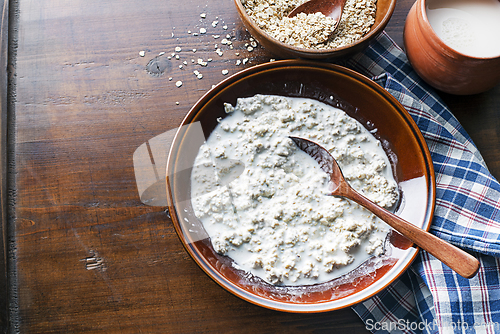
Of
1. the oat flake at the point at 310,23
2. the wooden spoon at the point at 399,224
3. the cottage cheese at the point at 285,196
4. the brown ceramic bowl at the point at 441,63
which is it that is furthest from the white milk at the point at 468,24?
the wooden spoon at the point at 399,224

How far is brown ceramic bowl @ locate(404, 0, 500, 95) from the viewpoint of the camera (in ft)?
2.95

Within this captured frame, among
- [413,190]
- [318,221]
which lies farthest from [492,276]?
[318,221]

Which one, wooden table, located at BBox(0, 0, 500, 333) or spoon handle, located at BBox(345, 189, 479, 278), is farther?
wooden table, located at BBox(0, 0, 500, 333)

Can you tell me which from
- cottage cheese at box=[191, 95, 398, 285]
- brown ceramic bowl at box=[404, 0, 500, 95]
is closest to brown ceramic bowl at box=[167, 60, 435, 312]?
cottage cheese at box=[191, 95, 398, 285]

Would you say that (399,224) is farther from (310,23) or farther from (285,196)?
(310,23)

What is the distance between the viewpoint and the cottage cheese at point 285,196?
994 mm

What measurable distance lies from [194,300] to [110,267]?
0.93 ft

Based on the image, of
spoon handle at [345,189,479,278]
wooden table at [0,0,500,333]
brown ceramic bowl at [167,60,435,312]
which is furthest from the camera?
wooden table at [0,0,500,333]

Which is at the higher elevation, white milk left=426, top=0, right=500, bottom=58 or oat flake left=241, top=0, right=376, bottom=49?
white milk left=426, top=0, right=500, bottom=58

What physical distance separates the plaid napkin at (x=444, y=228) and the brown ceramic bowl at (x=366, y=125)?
0.08m

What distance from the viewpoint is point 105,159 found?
110 centimetres

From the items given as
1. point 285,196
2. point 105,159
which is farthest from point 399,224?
point 105,159

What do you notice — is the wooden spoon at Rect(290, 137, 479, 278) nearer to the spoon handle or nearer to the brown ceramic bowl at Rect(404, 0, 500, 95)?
the spoon handle

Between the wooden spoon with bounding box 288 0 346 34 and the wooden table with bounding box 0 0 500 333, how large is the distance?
17 centimetres
